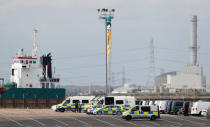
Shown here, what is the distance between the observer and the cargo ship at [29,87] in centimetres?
7075

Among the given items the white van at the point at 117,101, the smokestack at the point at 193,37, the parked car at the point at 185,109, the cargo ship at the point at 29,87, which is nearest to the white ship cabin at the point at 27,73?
the cargo ship at the point at 29,87

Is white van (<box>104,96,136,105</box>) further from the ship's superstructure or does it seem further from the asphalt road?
the ship's superstructure

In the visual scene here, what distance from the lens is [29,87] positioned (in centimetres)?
7325

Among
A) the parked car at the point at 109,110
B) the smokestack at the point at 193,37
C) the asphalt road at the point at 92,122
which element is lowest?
the asphalt road at the point at 92,122

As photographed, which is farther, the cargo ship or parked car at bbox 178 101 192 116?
the cargo ship

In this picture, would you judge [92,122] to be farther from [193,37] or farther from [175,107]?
[193,37]

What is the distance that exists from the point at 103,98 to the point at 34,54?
24.3m

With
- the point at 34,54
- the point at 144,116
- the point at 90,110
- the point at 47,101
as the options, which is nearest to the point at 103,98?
the point at 90,110

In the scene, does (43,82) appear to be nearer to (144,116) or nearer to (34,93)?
(34,93)

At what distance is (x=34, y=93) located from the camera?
234 feet

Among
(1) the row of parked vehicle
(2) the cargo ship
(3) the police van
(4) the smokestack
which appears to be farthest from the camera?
(4) the smokestack

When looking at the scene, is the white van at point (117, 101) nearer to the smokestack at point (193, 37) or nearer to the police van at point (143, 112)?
the police van at point (143, 112)

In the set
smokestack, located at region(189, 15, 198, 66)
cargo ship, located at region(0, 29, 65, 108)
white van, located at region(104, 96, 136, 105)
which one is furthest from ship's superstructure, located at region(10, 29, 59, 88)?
smokestack, located at region(189, 15, 198, 66)

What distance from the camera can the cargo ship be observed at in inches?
2785
